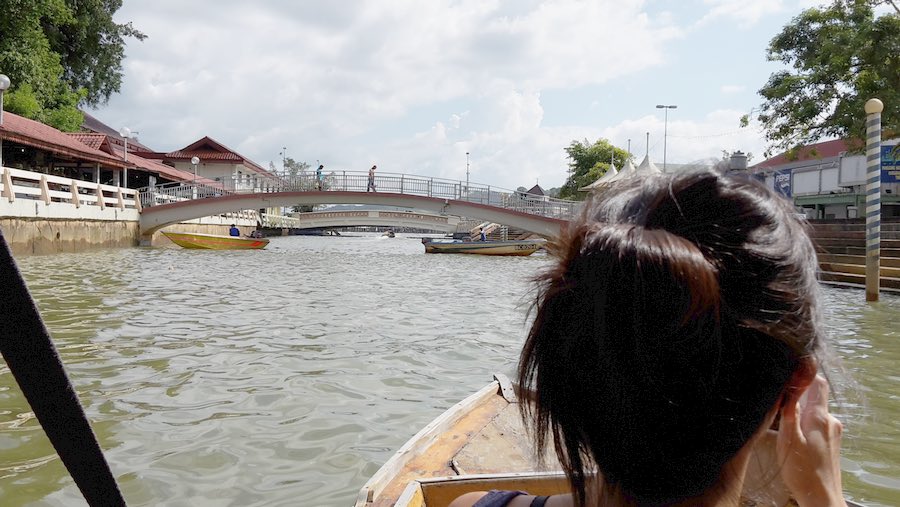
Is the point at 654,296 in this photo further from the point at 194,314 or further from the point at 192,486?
the point at 194,314

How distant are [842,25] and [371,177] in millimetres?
15686

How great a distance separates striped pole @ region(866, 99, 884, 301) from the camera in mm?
9086

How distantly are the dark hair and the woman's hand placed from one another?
11cm

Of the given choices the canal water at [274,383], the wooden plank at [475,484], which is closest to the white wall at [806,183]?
the canal water at [274,383]

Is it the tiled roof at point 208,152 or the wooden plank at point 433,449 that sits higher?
the tiled roof at point 208,152

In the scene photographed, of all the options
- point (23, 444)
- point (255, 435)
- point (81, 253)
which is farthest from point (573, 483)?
point (81, 253)

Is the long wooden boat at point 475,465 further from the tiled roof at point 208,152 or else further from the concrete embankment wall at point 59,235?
the tiled roof at point 208,152

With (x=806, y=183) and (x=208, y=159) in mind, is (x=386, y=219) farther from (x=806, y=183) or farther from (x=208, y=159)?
(x=806, y=183)

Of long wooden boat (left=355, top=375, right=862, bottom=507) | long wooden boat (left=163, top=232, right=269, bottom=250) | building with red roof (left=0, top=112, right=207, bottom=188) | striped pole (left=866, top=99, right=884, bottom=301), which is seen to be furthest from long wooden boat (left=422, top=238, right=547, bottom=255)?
long wooden boat (left=355, top=375, right=862, bottom=507)

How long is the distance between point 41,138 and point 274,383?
16.6 m

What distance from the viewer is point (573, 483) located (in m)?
0.79

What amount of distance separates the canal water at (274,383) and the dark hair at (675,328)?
0.12 metres

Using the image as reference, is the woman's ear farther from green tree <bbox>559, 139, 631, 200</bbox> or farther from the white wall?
green tree <bbox>559, 139, 631, 200</bbox>

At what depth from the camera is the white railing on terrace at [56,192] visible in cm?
1376
